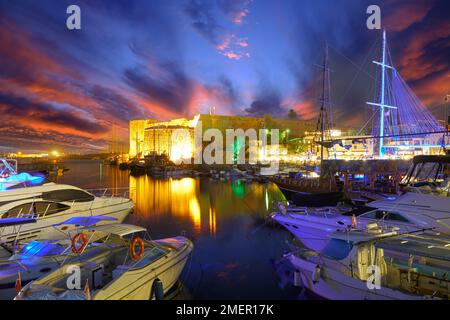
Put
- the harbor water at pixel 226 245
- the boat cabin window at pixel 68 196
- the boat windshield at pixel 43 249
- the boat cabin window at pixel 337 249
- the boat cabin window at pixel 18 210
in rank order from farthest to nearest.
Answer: the boat cabin window at pixel 68 196, the boat cabin window at pixel 18 210, the harbor water at pixel 226 245, the boat windshield at pixel 43 249, the boat cabin window at pixel 337 249

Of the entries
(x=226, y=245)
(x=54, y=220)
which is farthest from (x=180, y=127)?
(x=54, y=220)

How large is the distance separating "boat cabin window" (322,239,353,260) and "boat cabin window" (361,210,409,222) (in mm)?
2977

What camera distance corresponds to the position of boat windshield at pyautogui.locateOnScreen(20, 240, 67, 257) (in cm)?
736

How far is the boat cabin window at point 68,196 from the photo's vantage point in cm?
1135

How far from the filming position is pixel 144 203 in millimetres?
25562

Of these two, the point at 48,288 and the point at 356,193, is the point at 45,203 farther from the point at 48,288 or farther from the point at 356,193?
the point at 356,193

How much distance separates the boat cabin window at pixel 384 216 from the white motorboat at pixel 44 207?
11.8 metres

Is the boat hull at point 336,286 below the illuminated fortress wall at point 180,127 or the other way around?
below

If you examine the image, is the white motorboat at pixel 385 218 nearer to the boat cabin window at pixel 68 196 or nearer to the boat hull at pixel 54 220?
the boat hull at pixel 54 220

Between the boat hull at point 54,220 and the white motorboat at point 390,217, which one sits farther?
the boat hull at point 54,220

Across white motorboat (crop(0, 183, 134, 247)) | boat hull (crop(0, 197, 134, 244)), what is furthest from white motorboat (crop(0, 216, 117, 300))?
white motorboat (crop(0, 183, 134, 247))

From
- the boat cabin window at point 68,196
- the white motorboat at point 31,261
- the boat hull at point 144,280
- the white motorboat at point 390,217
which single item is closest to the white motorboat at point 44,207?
the boat cabin window at point 68,196

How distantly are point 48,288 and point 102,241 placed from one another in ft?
12.8
